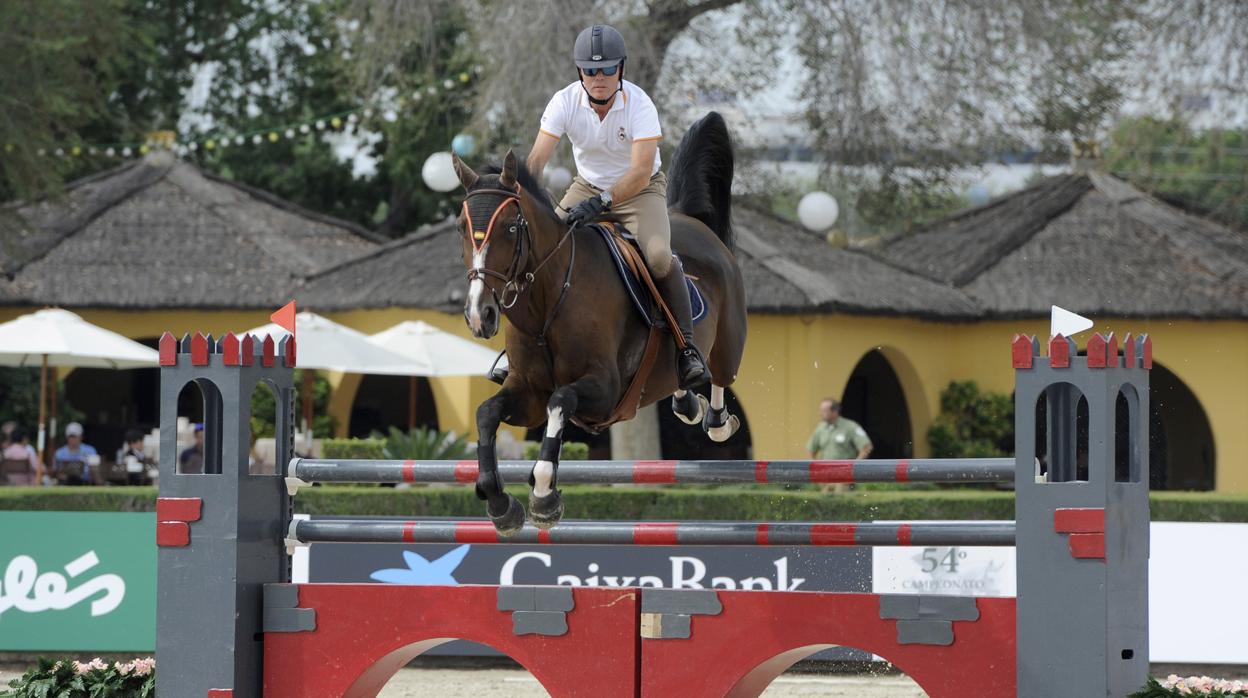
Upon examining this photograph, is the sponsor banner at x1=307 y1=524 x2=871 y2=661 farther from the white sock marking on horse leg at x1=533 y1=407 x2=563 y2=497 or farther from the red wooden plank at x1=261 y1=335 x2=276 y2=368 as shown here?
the white sock marking on horse leg at x1=533 y1=407 x2=563 y2=497

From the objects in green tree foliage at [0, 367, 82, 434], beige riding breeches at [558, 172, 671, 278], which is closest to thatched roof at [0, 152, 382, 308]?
green tree foliage at [0, 367, 82, 434]

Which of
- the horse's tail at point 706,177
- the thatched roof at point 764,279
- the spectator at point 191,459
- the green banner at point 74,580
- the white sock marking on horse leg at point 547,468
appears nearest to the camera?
the white sock marking on horse leg at point 547,468

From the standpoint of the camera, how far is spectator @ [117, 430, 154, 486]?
1603cm

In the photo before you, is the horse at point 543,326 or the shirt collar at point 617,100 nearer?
the horse at point 543,326

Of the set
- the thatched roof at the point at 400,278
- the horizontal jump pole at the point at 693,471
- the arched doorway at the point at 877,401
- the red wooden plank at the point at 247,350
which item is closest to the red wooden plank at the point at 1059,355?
the horizontal jump pole at the point at 693,471

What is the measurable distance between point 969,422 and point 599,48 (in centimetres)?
1450

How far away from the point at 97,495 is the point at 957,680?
8224mm

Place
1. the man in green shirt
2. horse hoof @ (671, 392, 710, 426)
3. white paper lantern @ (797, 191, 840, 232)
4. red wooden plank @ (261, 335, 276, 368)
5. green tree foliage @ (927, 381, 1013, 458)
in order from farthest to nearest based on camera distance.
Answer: green tree foliage @ (927, 381, 1013, 458) → white paper lantern @ (797, 191, 840, 232) → the man in green shirt → horse hoof @ (671, 392, 710, 426) → red wooden plank @ (261, 335, 276, 368)

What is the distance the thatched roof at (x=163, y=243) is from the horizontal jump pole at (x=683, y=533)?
14.0 metres

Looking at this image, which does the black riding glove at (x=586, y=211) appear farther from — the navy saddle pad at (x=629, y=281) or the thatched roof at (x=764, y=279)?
the thatched roof at (x=764, y=279)

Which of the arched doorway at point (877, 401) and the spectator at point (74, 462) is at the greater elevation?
the arched doorway at point (877, 401)

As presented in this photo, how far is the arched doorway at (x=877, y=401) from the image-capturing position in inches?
915

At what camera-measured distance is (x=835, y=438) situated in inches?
559

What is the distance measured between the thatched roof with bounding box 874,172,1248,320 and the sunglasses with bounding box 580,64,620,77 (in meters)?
13.4
